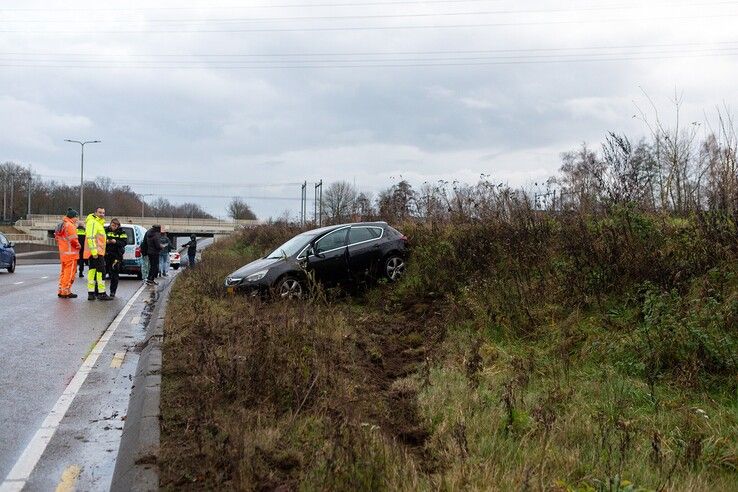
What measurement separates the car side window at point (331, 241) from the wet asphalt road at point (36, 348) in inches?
156

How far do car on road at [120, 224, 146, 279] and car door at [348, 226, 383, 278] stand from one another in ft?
32.2

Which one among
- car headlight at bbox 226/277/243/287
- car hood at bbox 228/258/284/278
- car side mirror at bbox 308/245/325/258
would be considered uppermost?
car side mirror at bbox 308/245/325/258

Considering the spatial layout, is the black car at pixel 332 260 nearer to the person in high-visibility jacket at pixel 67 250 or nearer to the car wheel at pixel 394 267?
the car wheel at pixel 394 267

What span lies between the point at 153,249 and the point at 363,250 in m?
8.03

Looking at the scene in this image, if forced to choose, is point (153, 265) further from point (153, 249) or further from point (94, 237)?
point (94, 237)

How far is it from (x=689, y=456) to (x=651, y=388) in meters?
1.32

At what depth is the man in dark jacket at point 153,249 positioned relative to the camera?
18094mm

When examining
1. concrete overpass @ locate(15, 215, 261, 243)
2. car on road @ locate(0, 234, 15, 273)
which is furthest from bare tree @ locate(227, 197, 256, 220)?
car on road @ locate(0, 234, 15, 273)

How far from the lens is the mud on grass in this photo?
3.86 metres

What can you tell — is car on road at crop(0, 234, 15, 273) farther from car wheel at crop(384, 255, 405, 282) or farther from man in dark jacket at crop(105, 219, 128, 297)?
car wheel at crop(384, 255, 405, 282)

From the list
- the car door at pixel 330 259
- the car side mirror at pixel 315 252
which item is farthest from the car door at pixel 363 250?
the car side mirror at pixel 315 252

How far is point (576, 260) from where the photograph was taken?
29.7 feet

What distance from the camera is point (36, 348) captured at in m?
8.40

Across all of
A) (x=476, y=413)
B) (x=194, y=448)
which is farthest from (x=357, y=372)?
(x=194, y=448)
